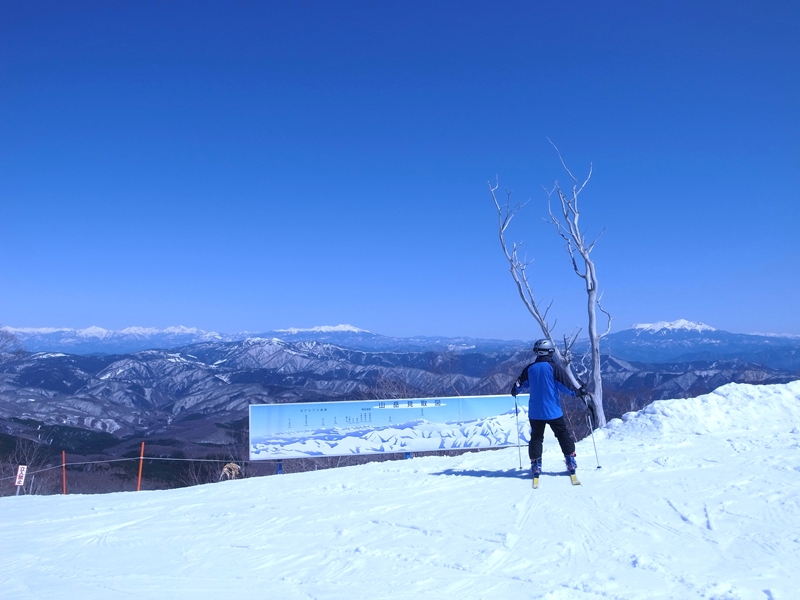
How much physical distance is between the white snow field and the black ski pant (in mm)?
426

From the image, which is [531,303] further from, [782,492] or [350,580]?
[350,580]

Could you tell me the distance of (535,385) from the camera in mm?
7289

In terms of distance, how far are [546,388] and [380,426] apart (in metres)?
6.32

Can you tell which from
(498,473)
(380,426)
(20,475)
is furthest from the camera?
(380,426)

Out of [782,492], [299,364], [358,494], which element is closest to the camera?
[782,492]

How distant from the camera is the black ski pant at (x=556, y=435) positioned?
695 cm

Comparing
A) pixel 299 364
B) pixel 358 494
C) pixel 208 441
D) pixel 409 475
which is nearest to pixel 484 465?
pixel 409 475

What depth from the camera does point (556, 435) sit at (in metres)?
7.07

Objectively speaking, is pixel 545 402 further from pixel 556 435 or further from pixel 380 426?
pixel 380 426

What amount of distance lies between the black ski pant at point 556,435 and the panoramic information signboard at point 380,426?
5.38 meters

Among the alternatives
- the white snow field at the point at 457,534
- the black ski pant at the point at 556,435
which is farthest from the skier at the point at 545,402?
the white snow field at the point at 457,534

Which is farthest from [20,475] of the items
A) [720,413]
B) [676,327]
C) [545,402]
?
[676,327]

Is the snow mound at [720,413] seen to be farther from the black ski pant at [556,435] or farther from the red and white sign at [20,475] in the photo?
the red and white sign at [20,475]

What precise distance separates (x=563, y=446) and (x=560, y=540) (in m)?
2.09
